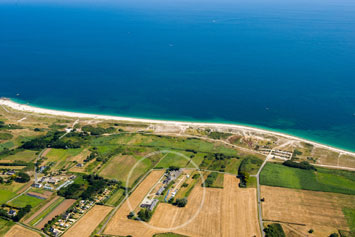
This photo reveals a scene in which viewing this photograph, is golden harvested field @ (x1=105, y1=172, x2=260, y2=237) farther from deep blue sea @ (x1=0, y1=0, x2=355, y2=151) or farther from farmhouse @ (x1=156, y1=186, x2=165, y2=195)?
deep blue sea @ (x1=0, y1=0, x2=355, y2=151)

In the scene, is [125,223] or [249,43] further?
[249,43]

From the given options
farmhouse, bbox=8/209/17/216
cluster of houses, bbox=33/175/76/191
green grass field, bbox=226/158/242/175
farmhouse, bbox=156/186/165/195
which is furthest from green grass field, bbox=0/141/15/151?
green grass field, bbox=226/158/242/175

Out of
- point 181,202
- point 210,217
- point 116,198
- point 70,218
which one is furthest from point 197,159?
point 70,218

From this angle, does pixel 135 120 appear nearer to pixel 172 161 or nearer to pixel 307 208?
pixel 172 161

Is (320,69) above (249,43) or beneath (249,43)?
beneath

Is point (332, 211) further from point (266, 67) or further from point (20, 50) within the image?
point (20, 50)

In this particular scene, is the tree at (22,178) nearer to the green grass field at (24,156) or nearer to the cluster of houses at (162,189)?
the green grass field at (24,156)

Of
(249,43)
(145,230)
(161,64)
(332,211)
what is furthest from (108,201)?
(249,43)
